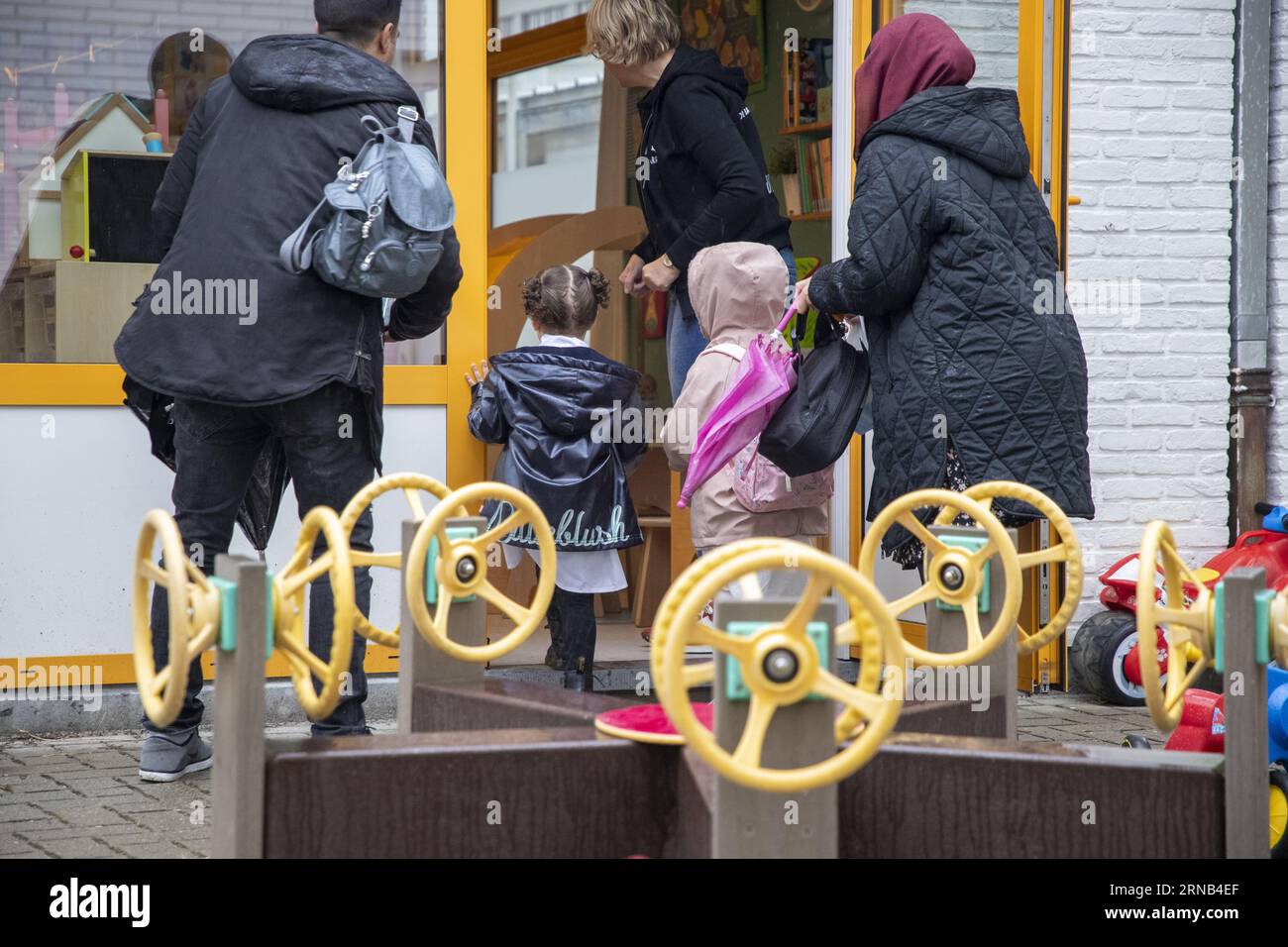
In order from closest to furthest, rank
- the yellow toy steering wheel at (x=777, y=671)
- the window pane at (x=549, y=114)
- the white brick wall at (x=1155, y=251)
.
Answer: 1. the yellow toy steering wheel at (x=777, y=671)
2. the white brick wall at (x=1155, y=251)
3. the window pane at (x=549, y=114)

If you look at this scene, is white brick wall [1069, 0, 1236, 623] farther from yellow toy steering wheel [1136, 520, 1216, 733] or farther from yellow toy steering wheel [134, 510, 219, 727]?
yellow toy steering wheel [134, 510, 219, 727]

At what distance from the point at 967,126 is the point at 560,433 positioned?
154 centimetres

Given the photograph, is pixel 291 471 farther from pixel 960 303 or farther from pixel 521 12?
pixel 521 12

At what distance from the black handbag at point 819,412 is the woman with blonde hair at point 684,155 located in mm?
828

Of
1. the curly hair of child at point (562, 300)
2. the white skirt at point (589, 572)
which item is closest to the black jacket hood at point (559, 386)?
the curly hair of child at point (562, 300)

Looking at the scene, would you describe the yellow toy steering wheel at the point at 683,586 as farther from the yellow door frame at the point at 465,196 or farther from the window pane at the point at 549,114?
the window pane at the point at 549,114

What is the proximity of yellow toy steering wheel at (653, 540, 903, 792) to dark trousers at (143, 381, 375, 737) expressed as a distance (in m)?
1.96

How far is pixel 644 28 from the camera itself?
4.91 metres

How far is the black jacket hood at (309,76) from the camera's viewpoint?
11.8 feet

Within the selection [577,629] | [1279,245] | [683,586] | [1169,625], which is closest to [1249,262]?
[1279,245]

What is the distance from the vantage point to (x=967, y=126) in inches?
150

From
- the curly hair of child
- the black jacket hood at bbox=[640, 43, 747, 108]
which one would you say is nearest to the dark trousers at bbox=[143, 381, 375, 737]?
the curly hair of child

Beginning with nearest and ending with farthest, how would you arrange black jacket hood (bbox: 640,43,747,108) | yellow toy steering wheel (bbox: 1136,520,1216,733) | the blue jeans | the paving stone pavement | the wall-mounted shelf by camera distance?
yellow toy steering wheel (bbox: 1136,520,1216,733)
the paving stone pavement
black jacket hood (bbox: 640,43,747,108)
the blue jeans
the wall-mounted shelf

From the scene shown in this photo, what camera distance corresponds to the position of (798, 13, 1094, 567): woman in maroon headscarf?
3.75m
